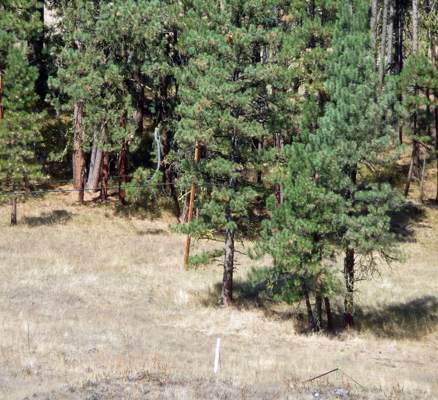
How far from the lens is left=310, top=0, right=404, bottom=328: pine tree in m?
15.7

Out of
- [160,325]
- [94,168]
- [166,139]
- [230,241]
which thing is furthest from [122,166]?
[160,325]

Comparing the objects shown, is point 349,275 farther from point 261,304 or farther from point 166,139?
point 166,139

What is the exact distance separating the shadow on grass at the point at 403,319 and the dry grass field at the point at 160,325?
69 mm

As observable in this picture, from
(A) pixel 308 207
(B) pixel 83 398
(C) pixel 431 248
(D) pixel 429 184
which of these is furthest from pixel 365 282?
(B) pixel 83 398

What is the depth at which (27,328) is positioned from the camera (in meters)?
14.8

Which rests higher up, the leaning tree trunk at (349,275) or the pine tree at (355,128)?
the pine tree at (355,128)

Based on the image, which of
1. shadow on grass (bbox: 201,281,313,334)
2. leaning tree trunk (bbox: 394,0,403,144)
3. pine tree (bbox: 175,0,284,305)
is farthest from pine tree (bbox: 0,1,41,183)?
leaning tree trunk (bbox: 394,0,403,144)

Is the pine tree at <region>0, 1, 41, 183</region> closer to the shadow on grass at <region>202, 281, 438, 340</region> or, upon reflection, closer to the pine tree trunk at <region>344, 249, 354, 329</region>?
the shadow on grass at <region>202, 281, 438, 340</region>

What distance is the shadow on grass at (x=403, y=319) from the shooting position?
18656mm

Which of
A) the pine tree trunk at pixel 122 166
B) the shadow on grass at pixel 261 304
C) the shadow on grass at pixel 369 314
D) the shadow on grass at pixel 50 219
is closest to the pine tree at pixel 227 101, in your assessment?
the shadow on grass at pixel 261 304

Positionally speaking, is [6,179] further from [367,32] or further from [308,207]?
[367,32]

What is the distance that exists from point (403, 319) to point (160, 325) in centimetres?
933

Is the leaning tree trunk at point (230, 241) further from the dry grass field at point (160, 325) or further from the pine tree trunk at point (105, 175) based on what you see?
the pine tree trunk at point (105, 175)

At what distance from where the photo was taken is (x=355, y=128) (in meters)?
16.0
